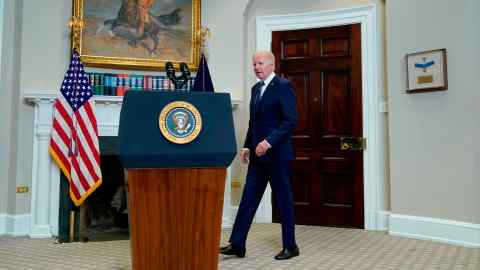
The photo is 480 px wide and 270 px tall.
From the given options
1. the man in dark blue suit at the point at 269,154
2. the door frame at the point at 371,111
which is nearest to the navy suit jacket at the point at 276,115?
the man in dark blue suit at the point at 269,154

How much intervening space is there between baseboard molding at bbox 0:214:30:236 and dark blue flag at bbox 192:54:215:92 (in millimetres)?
2200

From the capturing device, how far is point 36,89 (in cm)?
420

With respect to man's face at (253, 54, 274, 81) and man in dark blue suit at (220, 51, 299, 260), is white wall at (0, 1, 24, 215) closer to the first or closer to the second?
man in dark blue suit at (220, 51, 299, 260)

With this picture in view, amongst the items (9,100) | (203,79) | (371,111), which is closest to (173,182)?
(203,79)

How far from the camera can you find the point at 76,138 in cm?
398

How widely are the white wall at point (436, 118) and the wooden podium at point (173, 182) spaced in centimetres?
260

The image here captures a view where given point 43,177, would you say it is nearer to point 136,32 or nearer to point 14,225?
point 14,225

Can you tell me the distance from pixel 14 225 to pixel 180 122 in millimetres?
3040

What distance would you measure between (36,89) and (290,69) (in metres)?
2.79

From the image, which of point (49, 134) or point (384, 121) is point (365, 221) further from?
point (49, 134)

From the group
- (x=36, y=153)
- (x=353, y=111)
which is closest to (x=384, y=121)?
(x=353, y=111)

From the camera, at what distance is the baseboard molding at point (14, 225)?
4.08 meters

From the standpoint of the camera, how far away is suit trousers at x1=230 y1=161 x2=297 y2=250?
3.04 meters

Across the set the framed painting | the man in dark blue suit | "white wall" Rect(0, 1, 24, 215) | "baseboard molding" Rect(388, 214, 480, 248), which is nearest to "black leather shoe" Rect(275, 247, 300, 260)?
the man in dark blue suit
